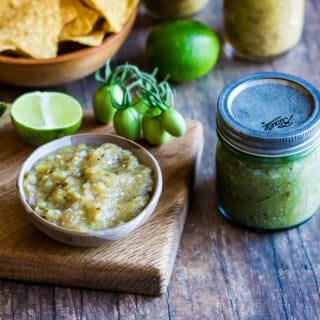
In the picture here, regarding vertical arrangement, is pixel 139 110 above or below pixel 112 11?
below

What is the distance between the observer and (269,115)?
1810 mm

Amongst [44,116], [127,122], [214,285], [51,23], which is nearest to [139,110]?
[127,122]

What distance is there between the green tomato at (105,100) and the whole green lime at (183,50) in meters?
0.30

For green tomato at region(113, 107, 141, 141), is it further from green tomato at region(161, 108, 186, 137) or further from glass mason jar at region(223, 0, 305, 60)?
glass mason jar at region(223, 0, 305, 60)

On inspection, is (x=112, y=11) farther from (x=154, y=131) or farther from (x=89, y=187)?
(x=89, y=187)

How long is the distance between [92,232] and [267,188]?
1.36ft

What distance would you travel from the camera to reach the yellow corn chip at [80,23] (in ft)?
7.35

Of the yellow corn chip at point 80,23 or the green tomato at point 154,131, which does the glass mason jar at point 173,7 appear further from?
the green tomato at point 154,131

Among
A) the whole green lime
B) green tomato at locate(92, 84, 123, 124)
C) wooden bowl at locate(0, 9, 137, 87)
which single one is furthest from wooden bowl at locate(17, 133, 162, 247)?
the whole green lime

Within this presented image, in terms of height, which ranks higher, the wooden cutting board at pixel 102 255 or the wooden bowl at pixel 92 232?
the wooden bowl at pixel 92 232

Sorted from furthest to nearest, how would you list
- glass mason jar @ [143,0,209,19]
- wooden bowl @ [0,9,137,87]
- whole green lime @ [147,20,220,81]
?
glass mason jar @ [143,0,209,19] → whole green lime @ [147,20,220,81] → wooden bowl @ [0,9,137,87]

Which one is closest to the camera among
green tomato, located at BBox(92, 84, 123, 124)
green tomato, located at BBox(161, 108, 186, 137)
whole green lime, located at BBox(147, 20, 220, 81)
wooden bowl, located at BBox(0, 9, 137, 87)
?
green tomato, located at BBox(161, 108, 186, 137)

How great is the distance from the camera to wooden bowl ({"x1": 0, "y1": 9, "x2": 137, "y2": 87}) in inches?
86.5

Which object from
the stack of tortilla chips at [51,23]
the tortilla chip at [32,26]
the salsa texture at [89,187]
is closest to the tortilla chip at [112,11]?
the stack of tortilla chips at [51,23]
